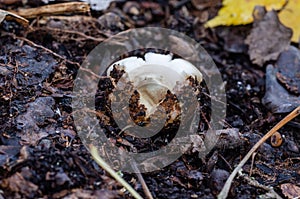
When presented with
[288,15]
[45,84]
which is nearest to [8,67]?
[45,84]

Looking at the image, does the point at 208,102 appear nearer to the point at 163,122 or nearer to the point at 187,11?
the point at 163,122

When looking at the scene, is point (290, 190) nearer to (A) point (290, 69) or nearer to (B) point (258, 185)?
(B) point (258, 185)

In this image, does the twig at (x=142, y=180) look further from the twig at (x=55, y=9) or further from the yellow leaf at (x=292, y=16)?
the yellow leaf at (x=292, y=16)

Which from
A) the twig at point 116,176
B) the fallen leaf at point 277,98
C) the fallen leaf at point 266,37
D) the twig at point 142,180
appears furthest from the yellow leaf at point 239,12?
the twig at point 116,176

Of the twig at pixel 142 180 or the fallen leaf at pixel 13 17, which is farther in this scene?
the fallen leaf at pixel 13 17

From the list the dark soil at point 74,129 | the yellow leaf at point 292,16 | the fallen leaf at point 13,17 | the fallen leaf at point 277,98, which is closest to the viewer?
the dark soil at point 74,129
